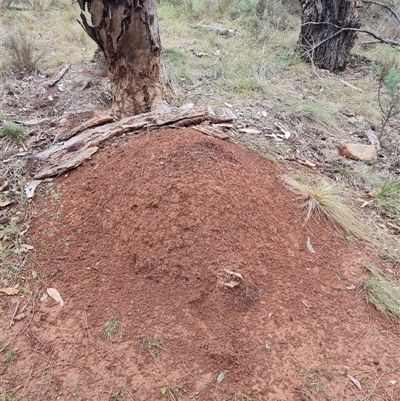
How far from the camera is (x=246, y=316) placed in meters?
1.63

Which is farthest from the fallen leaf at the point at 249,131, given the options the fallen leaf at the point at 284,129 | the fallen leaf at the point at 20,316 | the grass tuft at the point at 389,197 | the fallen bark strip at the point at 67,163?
the fallen leaf at the point at 20,316

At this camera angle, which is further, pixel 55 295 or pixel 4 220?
pixel 4 220

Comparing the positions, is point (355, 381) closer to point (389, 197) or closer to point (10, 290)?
point (389, 197)

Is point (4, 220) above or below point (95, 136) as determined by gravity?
below

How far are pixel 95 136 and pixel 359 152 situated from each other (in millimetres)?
2024

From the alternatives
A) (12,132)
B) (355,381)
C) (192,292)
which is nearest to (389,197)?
(355,381)

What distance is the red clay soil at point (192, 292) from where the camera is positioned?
58.1 inches

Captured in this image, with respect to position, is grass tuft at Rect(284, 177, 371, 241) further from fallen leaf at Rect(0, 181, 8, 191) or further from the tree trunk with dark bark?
fallen leaf at Rect(0, 181, 8, 191)

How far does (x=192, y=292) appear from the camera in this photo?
1.69m

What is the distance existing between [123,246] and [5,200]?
35.1 inches

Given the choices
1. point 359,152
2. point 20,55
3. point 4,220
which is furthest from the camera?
point 20,55

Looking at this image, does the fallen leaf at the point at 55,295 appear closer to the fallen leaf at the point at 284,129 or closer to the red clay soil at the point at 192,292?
the red clay soil at the point at 192,292

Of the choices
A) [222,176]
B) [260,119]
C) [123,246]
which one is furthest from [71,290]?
[260,119]

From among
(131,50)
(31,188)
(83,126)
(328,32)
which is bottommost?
(31,188)
